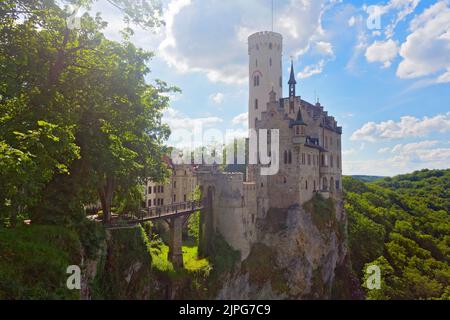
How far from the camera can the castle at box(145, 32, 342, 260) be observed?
33.8 meters

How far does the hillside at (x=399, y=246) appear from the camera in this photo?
45938 mm

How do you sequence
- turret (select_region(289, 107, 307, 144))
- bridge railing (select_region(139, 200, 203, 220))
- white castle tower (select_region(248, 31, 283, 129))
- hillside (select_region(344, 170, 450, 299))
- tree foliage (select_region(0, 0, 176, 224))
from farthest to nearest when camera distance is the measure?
white castle tower (select_region(248, 31, 283, 129)), hillside (select_region(344, 170, 450, 299)), turret (select_region(289, 107, 307, 144)), bridge railing (select_region(139, 200, 203, 220)), tree foliage (select_region(0, 0, 176, 224))

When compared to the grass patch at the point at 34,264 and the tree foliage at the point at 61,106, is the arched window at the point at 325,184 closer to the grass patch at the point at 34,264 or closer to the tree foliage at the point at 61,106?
the tree foliage at the point at 61,106

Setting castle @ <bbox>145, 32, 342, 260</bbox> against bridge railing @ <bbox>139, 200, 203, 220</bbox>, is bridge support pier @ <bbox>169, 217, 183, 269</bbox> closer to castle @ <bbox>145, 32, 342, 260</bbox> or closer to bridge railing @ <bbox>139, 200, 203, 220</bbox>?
bridge railing @ <bbox>139, 200, 203, 220</bbox>

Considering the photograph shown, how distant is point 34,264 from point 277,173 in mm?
31648

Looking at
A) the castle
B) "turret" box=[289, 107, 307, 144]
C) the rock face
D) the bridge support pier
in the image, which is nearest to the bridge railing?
the bridge support pier

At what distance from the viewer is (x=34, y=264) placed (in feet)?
36.9

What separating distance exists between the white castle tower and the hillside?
30.9 m

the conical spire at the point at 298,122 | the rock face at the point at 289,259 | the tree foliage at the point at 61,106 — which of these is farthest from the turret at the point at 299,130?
the tree foliage at the point at 61,106

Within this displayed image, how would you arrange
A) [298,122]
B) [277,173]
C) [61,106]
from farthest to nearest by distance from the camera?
[277,173] → [298,122] → [61,106]

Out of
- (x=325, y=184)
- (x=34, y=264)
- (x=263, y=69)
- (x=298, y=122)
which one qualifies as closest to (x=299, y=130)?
(x=298, y=122)

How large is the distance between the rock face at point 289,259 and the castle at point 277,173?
1.25 meters

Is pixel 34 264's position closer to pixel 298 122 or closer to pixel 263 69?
pixel 298 122
